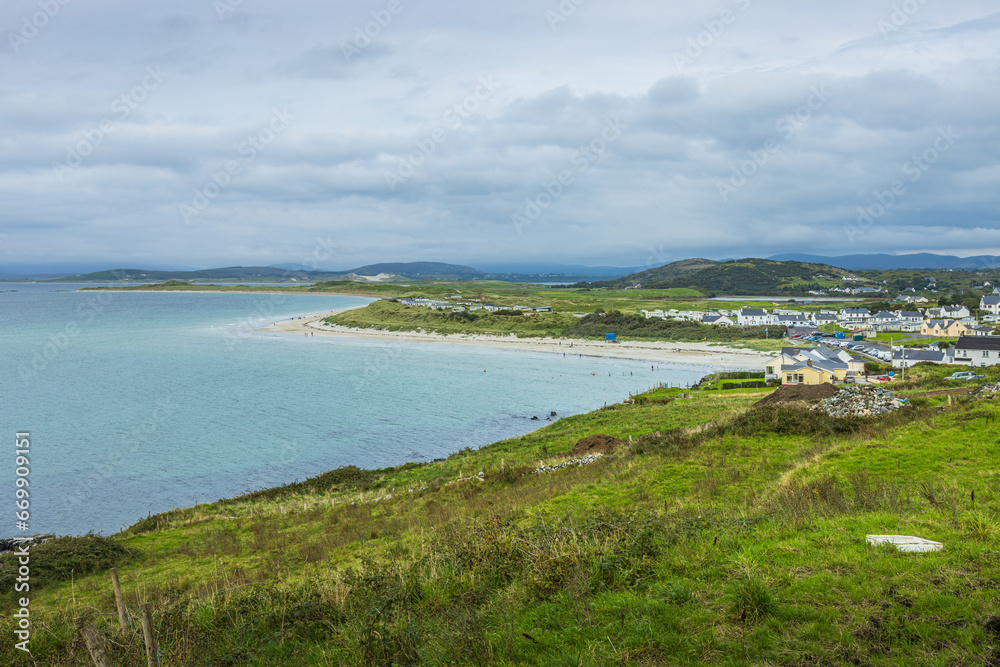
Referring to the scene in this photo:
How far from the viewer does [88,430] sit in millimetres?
39906

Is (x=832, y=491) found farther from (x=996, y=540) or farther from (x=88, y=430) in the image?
(x=88, y=430)

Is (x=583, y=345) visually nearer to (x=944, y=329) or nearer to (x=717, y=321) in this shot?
(x=717, y=321)

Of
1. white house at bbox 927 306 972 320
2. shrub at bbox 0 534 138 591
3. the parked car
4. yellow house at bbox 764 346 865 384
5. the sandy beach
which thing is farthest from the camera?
white house at bbox 927 306 972 320

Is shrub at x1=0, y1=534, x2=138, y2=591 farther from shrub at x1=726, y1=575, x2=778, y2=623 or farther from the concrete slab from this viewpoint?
the concrete slab

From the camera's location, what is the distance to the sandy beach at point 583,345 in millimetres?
78156

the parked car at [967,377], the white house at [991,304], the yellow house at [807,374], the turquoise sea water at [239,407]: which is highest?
the white house at [991,304]

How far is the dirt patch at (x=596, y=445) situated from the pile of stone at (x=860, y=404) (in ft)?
24.5

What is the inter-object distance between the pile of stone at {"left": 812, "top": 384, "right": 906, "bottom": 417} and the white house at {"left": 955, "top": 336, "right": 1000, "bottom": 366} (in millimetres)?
49847

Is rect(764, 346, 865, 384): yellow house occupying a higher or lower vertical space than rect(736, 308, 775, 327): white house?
lower

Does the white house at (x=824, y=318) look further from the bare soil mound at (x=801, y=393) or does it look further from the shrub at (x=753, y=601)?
the shrub at (x=753, y=601)

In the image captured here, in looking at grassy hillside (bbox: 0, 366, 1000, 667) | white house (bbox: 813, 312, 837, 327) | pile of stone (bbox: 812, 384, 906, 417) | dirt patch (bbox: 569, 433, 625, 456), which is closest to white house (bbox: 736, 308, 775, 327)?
white house (bbox: 813, 312, 837, 327)

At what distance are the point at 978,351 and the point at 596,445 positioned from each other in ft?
194

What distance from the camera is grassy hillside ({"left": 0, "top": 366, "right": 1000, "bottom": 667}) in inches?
222

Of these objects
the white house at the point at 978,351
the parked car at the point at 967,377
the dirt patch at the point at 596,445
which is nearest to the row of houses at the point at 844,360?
the white house at the point at 978,351
